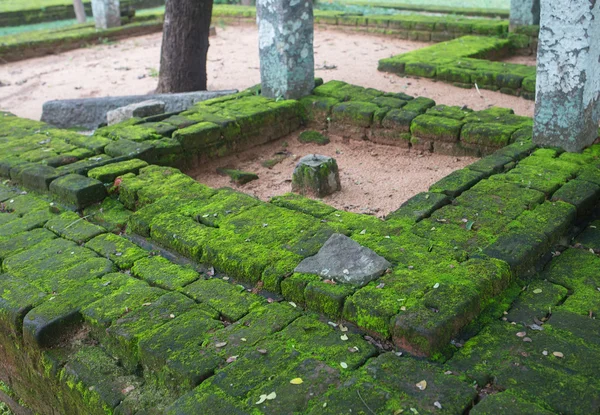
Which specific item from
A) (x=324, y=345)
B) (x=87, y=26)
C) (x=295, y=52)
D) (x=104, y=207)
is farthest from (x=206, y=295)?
(x=87, y=26)

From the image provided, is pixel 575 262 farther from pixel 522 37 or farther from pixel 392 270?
pixel 522 37

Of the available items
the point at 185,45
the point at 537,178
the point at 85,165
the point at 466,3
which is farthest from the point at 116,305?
the point at 466,3

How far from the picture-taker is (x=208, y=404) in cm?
248

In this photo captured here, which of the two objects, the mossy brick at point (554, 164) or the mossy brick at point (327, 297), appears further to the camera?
the mossy brick at point (554, 164)

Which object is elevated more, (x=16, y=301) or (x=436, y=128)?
(x=436, y=128)

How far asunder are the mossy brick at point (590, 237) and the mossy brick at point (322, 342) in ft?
5.39

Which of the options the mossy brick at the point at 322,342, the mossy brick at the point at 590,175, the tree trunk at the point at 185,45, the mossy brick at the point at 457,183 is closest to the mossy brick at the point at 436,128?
the mossy brick at the point at 457,183

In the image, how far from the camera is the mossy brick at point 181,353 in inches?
105

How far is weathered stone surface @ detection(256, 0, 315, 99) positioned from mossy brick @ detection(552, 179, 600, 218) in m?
3.20

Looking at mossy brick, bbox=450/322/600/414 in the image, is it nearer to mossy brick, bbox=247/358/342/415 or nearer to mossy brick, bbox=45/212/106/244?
mossy brick, bbox=247/358/342/415

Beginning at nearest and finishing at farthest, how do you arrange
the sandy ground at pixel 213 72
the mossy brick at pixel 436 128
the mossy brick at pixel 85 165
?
1. the mossy brick at pixel 85 165
2. the mossy brick at pixel 436 128
3. the sandy ground at pixel 213 72

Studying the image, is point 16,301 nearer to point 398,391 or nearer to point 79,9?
point 398,391

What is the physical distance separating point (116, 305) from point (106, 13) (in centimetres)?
1141

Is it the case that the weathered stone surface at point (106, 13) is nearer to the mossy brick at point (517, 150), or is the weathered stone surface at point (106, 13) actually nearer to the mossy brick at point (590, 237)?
the mossy brick at point (517, 150)
